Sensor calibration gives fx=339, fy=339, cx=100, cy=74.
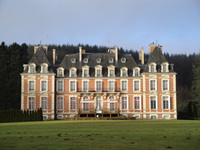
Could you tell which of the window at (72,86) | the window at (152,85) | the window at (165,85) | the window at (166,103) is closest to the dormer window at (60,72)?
the window at (72,86)

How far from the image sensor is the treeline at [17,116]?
39.8 meters

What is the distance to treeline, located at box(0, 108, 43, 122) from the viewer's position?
131 ft

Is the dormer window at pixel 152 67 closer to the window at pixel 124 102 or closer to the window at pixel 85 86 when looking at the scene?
the window at pixel 124 102

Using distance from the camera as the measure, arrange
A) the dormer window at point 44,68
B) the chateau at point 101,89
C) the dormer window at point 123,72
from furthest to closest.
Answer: the dormer window at point 123,72 → the dormer window at point 44,68 → the chateau at point 101,89

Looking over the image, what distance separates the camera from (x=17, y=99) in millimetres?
50812

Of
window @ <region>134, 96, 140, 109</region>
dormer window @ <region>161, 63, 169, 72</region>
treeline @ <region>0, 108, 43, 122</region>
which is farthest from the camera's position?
window @ <region>134, 96, 140, 109</region>

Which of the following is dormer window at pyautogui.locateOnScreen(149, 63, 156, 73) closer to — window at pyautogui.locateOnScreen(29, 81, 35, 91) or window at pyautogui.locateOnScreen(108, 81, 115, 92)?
window at pyautogui.locateOnScreen(108, 81, 115, 92)

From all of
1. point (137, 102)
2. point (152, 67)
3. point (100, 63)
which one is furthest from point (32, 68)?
point (152, 67)

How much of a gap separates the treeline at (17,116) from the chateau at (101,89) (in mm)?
4533

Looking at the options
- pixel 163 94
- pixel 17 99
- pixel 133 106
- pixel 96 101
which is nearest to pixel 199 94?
pixel 163 94

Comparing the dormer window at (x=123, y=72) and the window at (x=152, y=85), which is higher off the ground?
the dormer window at (x=123, y=72)

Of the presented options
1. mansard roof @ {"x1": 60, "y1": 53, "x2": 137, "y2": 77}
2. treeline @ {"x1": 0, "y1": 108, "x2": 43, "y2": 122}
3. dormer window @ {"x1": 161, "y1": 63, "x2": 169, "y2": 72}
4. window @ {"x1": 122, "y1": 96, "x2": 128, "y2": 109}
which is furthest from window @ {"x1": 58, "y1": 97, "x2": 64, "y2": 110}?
dormer window @ {"x1": 161, "y1": 63, "x2": 169, "y2": 72}

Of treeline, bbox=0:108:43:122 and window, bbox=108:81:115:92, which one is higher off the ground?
window, bbox=108:81:115:92

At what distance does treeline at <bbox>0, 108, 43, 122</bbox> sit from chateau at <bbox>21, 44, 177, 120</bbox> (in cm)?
453
